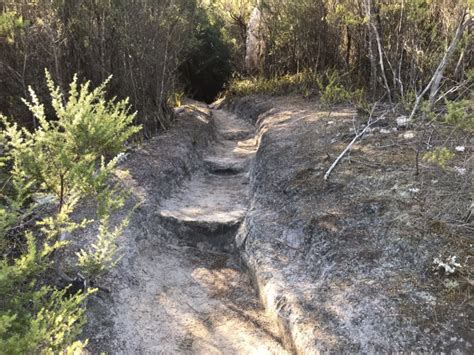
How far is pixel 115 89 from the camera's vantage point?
6992 mm

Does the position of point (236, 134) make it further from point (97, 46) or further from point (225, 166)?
point (97, 46)

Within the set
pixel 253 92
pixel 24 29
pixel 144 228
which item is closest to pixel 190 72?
pixel 253 92

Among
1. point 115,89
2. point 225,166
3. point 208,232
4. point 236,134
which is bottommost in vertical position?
point 236,134

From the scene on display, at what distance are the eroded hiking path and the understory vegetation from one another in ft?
1.54

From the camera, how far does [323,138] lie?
601 cm

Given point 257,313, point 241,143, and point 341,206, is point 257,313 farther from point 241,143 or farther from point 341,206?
point 241,143

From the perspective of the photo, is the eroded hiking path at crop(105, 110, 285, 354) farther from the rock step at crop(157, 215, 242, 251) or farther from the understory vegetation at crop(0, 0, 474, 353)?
the understory vegetation at crop(0, 0, 474, 353)

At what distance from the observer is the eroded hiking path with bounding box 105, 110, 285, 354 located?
3438mm

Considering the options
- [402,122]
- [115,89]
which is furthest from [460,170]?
[115,89]

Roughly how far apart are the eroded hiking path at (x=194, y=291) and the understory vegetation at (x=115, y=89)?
470 millimetres

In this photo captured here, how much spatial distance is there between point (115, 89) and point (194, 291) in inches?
171

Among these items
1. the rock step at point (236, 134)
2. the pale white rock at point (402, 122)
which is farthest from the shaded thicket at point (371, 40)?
the rock step at point (236, 134)

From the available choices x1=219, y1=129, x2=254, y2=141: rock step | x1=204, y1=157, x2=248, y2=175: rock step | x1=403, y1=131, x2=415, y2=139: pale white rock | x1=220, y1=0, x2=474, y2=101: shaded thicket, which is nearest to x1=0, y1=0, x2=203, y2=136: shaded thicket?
x1=204, y1=157, x2=248, y2=175: rock step

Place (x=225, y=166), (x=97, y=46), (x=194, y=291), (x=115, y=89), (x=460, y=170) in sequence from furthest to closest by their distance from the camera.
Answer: (x=225, y=166) < (x=115, y=89) < (x=97, y=46) < (x=194, y=291) < (x=460, y=170)
